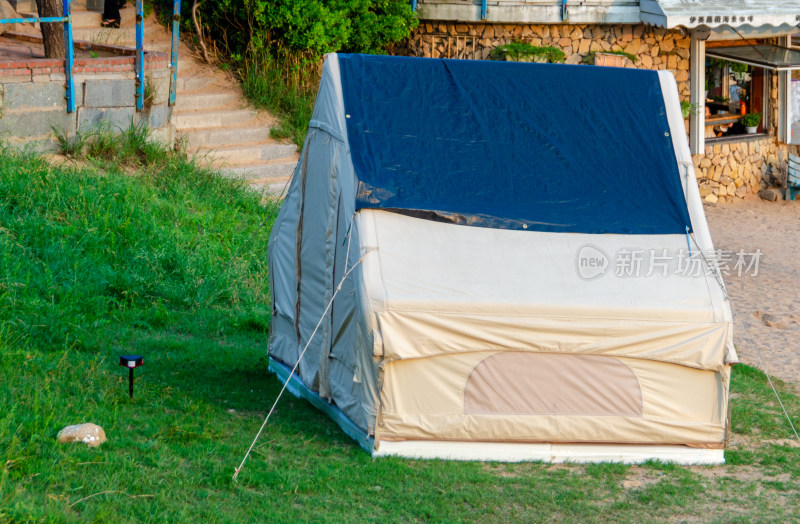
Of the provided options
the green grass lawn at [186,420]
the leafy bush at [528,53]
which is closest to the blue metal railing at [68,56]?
the green grass lawn at [186,420]

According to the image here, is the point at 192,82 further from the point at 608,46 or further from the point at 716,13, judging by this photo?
the point at 716,13

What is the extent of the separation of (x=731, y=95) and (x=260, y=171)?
1109cm

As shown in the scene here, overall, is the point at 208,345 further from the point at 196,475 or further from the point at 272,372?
the point at 196,475

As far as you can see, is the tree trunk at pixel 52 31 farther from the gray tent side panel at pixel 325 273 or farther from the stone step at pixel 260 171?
the gray tent side panel at pixel 325 273

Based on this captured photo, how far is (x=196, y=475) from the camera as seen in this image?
16.4ft

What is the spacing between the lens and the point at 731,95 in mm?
19078

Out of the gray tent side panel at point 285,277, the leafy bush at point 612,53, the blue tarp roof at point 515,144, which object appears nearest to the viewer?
the blue tarp roof at point 515,144

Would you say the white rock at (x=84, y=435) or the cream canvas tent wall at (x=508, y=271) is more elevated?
the cream canvas tent wall at (x=508, y=271)

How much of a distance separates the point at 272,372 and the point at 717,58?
13.8 m

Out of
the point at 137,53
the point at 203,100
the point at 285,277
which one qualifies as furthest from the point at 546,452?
the point at 203,100

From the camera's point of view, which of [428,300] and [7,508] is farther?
[428,300]

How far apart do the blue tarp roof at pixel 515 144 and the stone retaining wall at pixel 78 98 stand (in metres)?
5.47

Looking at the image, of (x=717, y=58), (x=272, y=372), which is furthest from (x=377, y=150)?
(x=717, y=58)

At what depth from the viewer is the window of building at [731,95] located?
18.3 metres
